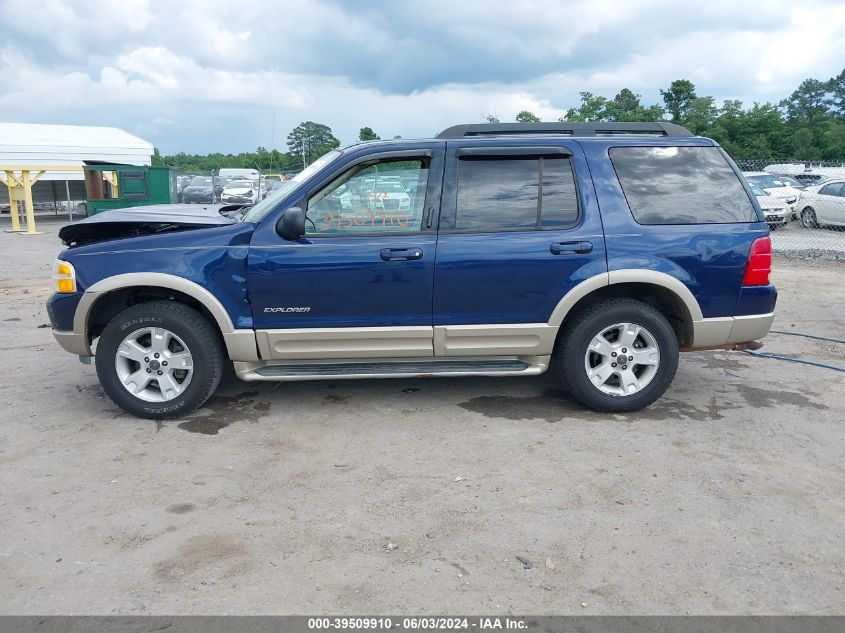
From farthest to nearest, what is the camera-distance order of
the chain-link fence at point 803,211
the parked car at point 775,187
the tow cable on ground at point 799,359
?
1. the parked car at point 775,187
2. the chain-link fence at point 803,211
3. the tow cable on ground at point 799,359

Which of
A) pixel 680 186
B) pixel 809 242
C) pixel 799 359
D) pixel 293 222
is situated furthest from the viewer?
pixel 809 242

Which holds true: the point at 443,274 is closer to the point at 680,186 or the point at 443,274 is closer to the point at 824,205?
the point at 680,186

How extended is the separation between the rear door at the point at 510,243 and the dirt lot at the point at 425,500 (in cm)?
67

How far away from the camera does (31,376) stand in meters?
6.02

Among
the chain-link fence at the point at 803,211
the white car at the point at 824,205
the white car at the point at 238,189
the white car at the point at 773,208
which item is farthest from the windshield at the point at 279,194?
the white car at the point at 238,189

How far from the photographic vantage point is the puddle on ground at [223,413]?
4.88 meters

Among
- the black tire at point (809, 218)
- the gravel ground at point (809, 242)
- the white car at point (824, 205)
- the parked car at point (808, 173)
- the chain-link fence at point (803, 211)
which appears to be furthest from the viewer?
the parked car at point (808, 173)

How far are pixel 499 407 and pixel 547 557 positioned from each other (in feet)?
6.67

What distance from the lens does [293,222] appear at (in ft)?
15.3

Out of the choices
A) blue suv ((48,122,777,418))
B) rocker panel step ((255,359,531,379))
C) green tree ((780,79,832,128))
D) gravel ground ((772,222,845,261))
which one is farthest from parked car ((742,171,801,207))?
green tree ((780,79,832,128))

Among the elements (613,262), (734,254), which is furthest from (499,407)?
(734,254)

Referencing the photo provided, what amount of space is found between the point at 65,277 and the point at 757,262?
479 centimetres

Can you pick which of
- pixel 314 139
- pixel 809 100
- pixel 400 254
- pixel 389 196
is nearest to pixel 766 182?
pixel 314 139

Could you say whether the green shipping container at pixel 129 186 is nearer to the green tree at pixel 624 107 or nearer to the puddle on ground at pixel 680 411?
the puddle on ground at pixel 680 411
